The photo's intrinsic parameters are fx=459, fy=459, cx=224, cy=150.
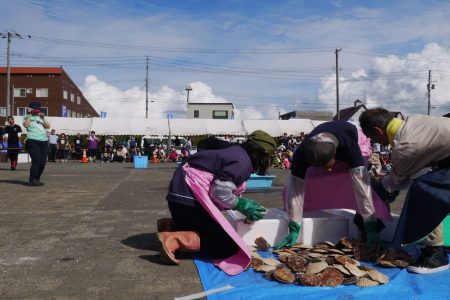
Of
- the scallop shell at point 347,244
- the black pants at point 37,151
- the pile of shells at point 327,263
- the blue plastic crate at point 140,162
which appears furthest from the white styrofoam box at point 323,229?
the blue plastic crate at point 140,162

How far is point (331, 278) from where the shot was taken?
3.37 metres

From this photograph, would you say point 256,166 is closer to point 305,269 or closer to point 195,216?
point 195,216

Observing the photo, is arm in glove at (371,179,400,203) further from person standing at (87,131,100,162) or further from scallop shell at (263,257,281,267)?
person standing at (87,131,100,162)

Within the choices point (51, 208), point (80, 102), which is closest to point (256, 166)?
point (51, 208)

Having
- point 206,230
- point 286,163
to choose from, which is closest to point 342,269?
point 206,230

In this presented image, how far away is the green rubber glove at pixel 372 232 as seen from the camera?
4.29 metres

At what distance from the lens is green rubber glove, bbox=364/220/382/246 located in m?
4.29

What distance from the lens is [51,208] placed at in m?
7.08

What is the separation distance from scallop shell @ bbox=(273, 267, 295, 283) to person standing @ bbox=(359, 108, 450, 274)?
1024 millimetres

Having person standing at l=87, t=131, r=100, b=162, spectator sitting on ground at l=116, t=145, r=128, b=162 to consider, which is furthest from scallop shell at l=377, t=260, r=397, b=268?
person standing at l=87, t=131, r=100, b=162

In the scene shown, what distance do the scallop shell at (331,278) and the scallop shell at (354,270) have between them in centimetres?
11

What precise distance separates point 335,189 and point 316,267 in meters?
1.37

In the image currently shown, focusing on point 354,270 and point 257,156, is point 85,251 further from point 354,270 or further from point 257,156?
point 354,270

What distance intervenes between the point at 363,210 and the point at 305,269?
1.05 metres
